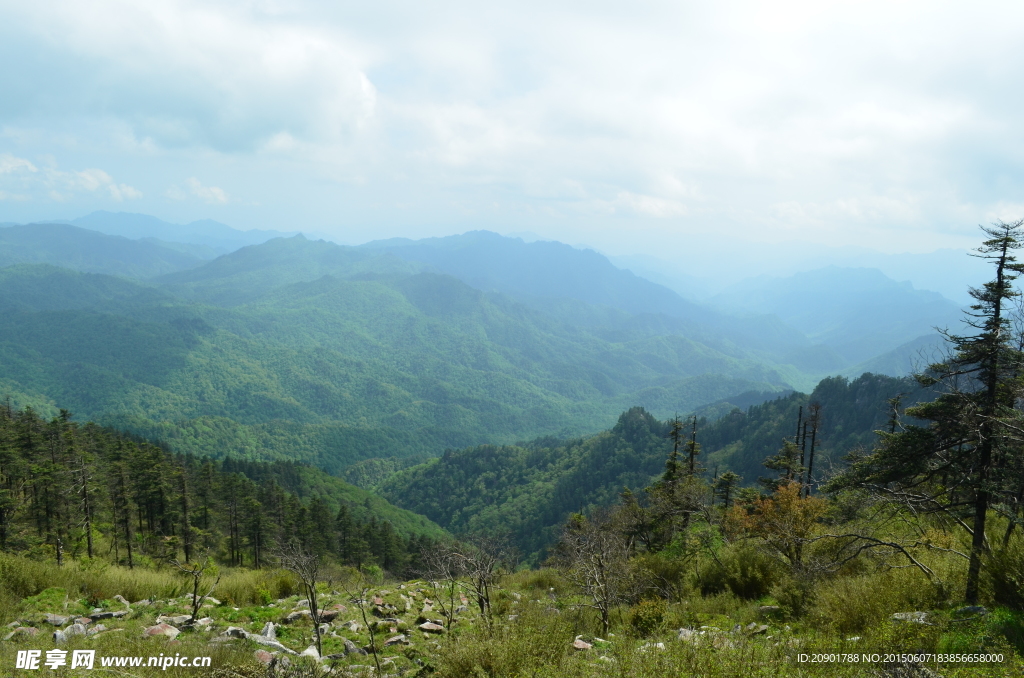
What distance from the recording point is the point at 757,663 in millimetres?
6914

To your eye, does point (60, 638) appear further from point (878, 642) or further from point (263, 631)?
point (878, 642)

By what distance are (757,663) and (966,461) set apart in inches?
221

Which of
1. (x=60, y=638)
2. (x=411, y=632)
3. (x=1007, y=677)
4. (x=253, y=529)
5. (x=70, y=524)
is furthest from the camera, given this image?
(x=253, y=529)

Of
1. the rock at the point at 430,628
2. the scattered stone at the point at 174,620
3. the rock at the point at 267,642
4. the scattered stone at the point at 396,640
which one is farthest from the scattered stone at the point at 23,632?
the rock at the point at 430,628

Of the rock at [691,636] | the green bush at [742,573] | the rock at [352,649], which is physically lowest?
the rock at [352,649]

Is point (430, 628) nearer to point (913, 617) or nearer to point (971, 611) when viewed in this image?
point (913, 617)

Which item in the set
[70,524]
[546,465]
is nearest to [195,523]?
[70,524]

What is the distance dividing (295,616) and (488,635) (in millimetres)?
9378

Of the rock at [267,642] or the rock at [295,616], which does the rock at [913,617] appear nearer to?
the rock at [267,642]

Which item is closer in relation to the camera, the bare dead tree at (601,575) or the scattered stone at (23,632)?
the scattered stone at (23,632)

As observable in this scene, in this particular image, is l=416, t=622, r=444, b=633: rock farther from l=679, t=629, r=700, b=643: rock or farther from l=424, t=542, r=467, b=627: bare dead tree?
l=679, t=629, r=700, b=643: rock

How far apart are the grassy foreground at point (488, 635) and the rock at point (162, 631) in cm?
24

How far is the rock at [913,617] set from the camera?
7.94 m

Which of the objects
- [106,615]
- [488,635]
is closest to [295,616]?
[106,615]
